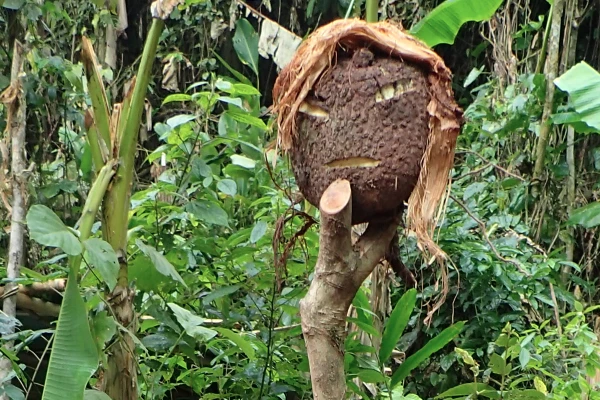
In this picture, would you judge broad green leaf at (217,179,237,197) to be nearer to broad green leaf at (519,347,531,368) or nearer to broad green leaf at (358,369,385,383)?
broad green leaf at (358,369,385,383)

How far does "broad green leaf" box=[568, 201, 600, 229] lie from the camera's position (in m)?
2.77

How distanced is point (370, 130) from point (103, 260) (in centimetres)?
63

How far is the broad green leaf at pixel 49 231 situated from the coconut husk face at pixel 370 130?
Result: 19.9 inches

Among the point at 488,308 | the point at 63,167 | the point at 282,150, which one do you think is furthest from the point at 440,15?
the point at 63,167

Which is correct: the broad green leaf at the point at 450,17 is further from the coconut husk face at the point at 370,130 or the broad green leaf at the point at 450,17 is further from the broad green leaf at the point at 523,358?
the broad green leaf at the point at 523,358

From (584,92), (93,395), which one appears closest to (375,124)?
(93,395)

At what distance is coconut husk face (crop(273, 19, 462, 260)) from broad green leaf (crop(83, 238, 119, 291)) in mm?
461

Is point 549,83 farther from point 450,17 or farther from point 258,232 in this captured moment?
point 258,232

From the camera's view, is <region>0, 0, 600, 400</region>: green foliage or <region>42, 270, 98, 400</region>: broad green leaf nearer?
<region>42, 270, 98, 400</region>: broad green leaf

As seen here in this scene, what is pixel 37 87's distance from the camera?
2664 mm

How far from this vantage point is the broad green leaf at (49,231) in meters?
1.34

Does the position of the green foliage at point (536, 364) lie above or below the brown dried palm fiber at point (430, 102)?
below

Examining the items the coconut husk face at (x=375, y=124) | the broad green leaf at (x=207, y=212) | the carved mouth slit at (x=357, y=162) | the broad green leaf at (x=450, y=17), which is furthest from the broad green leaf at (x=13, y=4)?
the carved mouth slit at (x=357, y=162)

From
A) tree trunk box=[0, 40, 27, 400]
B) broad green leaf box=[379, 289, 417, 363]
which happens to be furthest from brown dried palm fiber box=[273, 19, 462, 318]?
tree trunk box=[0, 40, 27, 400]
